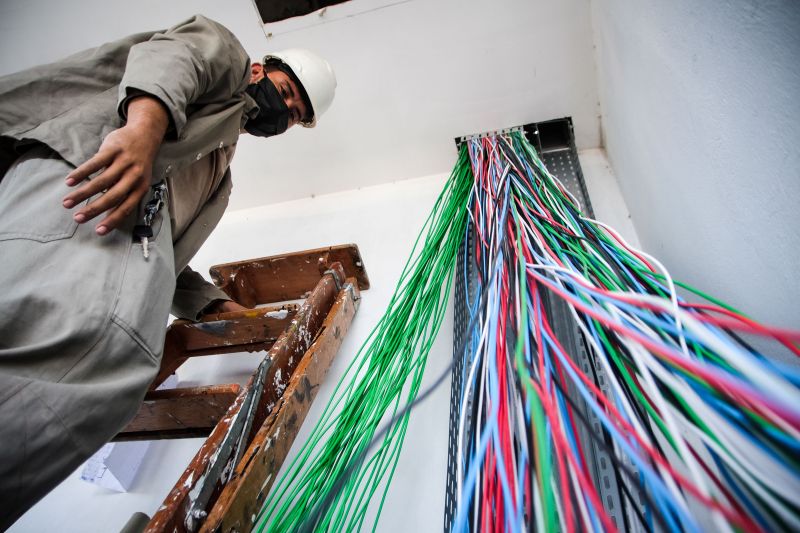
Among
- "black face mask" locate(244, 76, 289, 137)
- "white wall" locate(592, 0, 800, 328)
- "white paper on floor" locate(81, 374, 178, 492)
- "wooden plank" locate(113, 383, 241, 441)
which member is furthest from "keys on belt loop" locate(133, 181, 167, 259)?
"white wall" locate(592, 0, 800, 328)

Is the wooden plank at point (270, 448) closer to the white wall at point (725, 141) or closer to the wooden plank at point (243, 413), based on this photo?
the wooden plank at point (243, 413)

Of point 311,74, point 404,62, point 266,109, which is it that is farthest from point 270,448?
point 404,62

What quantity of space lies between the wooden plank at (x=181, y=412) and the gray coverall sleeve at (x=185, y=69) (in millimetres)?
517

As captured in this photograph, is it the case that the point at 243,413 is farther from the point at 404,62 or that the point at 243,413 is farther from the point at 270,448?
the point at 404,62

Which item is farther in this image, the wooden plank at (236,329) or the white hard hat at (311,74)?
the white hard hat at (311,74)

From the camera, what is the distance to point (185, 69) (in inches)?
27.0

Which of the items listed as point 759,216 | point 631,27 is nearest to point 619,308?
point 759,216

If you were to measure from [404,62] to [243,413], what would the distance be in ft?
4.39

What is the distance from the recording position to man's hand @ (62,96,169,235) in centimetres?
54

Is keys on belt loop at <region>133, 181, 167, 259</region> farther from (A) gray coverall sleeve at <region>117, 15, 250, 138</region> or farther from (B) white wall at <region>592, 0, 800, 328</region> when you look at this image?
(B) white wall at <region>592, 0, 800, 328</region>

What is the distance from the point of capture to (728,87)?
0.44 metres

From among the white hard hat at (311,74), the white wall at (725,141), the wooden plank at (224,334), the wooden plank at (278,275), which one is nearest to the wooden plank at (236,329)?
the wooden plank at (224,334)

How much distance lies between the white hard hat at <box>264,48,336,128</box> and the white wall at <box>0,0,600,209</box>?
0.30 meters

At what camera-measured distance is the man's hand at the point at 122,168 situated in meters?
0.54
